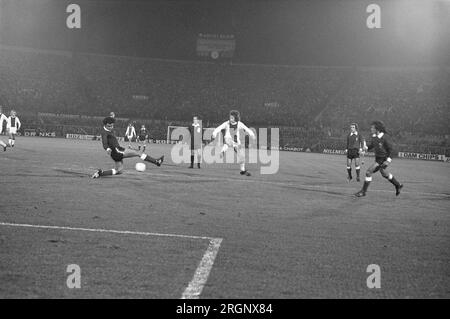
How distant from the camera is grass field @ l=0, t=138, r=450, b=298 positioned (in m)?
4.48

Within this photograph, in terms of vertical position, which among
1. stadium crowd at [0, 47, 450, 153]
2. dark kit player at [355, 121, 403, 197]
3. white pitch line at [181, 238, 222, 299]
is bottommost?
white pitch line at [181, 238, 222, 299]

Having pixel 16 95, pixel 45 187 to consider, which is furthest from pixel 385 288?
pixel 16 95

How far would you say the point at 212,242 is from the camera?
6.30 m

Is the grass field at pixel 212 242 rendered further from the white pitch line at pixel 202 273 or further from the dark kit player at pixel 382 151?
the dark kit player at pixel 382 151

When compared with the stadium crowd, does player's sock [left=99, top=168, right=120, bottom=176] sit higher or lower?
lower

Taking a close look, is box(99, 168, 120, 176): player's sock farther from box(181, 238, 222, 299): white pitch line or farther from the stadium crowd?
the stadium crowd

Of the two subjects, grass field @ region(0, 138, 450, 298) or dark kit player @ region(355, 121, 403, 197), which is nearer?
grass field @ region(0, 138, 450, 298)

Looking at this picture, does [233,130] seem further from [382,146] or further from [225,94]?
[225,94]

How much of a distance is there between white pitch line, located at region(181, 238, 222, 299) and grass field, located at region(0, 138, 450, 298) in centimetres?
1

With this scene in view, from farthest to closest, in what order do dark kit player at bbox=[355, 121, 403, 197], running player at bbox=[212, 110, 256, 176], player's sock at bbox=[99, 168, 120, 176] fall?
running player at bbox=[212, 110, 256, 176]
player's sock at bbox=[99, 168, 120, 176]
dark kit player at bbox=[355, 121, 403, 197]

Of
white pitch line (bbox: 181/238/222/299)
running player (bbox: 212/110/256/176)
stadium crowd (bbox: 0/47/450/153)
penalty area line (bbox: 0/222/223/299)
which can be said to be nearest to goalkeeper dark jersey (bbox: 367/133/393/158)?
running player (bbox: 212/110/256/176)

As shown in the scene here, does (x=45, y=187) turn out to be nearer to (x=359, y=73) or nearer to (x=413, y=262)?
(x=413, y=262)

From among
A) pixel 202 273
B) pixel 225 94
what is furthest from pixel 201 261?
pixel 225 94

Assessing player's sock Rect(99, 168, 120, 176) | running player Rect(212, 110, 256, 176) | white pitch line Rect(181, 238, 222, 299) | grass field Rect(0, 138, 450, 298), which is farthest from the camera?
running player Rect(212, 110, 256, 176)
